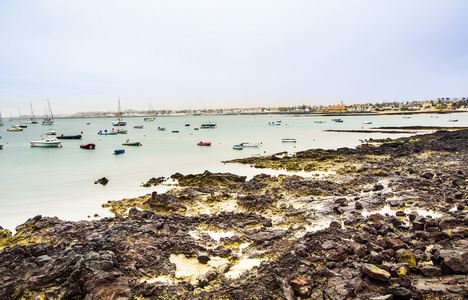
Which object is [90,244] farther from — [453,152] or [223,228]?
[453,152]

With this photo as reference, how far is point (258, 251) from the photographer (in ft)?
28.9

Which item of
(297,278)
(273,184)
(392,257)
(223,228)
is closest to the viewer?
(297,278)

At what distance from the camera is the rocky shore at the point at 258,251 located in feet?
20.9

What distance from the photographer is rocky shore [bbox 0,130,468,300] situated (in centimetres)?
638

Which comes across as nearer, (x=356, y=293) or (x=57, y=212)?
(x=356, y=293)

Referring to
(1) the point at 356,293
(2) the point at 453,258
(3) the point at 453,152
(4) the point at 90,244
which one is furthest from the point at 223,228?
(3) the point at 453,152

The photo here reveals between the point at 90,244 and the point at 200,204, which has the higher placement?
the point at 90,244

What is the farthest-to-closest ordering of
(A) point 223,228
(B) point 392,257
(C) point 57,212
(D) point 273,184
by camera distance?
(D) point 273,184 < (C) point 57,212 < (A) point 223,228 < (B) point 392,257

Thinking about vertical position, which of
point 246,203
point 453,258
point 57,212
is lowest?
point 57,212

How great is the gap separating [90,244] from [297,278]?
592 centimetres

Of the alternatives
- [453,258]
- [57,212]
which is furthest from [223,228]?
[57,212]

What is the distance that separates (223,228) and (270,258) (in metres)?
3.27

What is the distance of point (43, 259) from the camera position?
7.45 m

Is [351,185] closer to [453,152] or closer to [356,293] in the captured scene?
[356,293]
